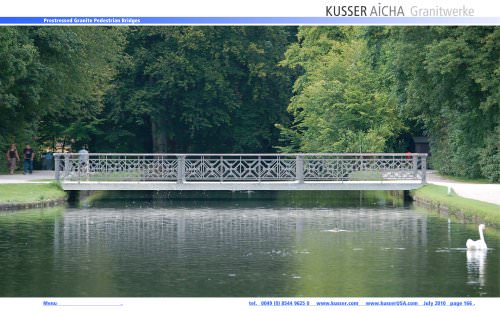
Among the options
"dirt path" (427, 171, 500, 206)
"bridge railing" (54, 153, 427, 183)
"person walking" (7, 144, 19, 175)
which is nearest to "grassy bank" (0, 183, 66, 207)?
"bridge railing" (54, 153, 427, 183)

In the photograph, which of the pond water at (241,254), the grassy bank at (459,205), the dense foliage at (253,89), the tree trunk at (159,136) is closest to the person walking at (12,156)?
the dense foliage at (253,89)

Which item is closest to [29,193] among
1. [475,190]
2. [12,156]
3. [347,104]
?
[12,156]

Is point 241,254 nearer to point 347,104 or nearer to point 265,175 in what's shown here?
point 265,175

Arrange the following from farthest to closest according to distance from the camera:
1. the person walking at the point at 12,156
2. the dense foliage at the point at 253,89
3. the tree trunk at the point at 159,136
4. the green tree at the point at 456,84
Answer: the tree trunk at the point at 159,136, the person walking at the point at 12,156, the dense foliage at the point at 253,89, the green tree at the point at 456,84

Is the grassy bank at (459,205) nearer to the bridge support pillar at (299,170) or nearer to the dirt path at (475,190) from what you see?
the dirt path at (475,190)

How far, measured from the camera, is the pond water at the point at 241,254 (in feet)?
63.6

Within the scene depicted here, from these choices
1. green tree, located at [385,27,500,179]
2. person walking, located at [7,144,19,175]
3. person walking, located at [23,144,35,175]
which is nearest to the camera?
green tree, located at [385,27,500,179]

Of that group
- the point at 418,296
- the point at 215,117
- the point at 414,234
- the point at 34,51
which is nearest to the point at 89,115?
the point at 215,117

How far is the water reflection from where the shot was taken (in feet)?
65.9

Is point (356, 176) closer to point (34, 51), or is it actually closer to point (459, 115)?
point (459, 115)

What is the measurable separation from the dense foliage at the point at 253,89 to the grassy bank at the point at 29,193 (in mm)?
7104

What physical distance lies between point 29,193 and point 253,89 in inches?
1367

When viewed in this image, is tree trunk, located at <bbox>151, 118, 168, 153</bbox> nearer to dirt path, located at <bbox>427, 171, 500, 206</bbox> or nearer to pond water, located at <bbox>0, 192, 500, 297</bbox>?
dirt path, located at <bbox>427, 171, 500, 206</bbox>

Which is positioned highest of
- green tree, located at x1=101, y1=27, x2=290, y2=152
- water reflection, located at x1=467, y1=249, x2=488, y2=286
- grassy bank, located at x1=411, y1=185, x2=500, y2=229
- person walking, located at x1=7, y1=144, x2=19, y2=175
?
green tree, located at x1=101, y1=27, x2=290, y2=152
